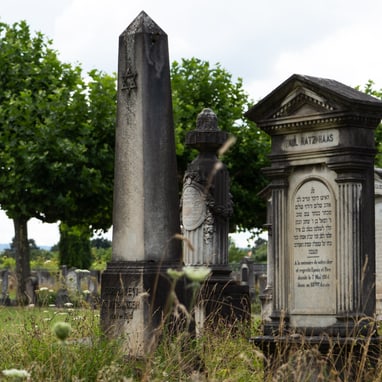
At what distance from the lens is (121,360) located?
8555 millimetres

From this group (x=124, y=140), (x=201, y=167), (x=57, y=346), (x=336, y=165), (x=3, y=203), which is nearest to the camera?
(x=57, y=346)

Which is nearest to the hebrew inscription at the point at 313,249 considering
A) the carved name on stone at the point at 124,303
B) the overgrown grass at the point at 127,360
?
the overgrown grass at the point at 127,360

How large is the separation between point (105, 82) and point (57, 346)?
2250cm

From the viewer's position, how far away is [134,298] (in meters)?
10.5

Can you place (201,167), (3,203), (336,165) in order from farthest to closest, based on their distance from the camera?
(3,203)
(201,167)
(336,165)

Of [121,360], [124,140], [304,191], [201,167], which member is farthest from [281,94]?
[201,167]

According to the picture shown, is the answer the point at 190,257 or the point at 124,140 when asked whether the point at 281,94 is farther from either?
the point at 190,257

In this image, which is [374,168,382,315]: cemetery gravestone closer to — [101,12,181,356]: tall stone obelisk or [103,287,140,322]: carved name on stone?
[101,12,181,356]: tall stone obelisk

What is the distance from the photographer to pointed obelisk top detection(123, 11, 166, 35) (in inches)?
438

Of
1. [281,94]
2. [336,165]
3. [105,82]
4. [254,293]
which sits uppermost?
[105,82]

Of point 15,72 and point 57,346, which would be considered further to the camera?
point 15,72

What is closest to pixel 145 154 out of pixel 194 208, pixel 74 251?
pixel 194 208

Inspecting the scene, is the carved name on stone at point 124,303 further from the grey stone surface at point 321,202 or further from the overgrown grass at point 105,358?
the grey stone surface at point 321,202

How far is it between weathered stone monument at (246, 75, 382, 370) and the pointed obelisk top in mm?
1401
